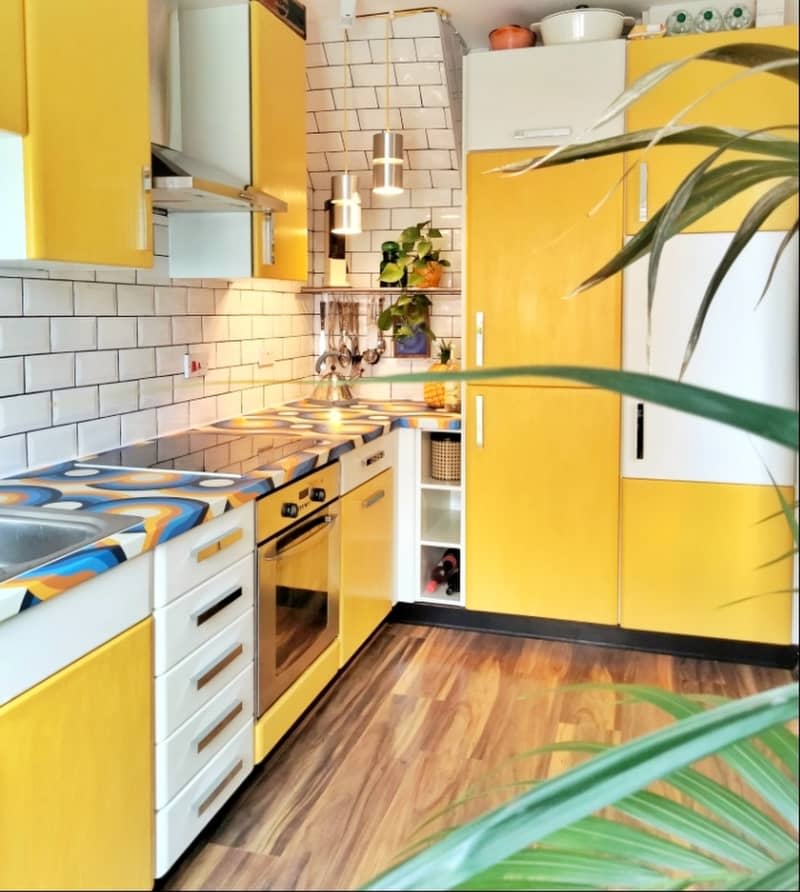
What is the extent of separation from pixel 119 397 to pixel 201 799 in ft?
3.90

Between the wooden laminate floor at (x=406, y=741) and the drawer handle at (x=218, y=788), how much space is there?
0.11 metres

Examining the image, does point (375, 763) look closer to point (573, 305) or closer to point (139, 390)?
point (139, 390)

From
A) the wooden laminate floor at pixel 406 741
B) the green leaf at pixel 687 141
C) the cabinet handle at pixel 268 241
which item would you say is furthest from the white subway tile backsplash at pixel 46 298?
the green leaf at pixel 687 141

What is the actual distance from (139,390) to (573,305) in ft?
5.11

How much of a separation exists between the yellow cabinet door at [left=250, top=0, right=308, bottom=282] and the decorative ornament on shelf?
0.57 meters

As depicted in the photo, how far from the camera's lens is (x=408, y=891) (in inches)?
16.5

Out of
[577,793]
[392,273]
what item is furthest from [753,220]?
[392,273]

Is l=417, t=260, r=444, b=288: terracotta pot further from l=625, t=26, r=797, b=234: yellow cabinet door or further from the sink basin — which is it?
the sink basin

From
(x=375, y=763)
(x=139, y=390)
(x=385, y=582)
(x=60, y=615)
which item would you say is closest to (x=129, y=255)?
(x=139, y=390)

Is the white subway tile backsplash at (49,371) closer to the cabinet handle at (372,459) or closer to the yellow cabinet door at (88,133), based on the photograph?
the yellow cabinet door at (88,133)

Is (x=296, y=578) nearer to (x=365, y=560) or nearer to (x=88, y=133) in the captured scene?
(x=365, y=560)

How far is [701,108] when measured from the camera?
9.91ft

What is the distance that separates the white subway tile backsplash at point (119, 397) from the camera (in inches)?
101

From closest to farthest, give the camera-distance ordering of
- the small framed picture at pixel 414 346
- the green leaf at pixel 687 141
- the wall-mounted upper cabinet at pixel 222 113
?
the green leaf at pixel 687 141
the wall-mounted upper cabinet at pixel 222 113
the small framed picture at pixel 414 346
